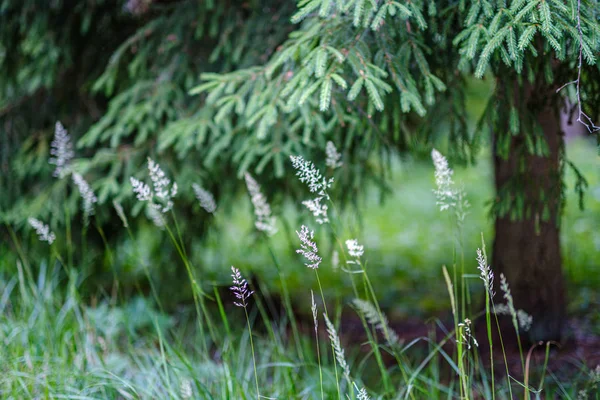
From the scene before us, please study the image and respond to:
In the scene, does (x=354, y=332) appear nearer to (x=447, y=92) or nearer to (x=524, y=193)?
(x=524, y=193)

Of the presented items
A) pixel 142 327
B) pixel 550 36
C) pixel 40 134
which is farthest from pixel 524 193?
pixel 40 134

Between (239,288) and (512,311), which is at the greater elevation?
(239,288)

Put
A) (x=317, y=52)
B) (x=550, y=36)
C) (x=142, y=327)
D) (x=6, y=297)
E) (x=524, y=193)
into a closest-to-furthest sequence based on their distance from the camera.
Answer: (x=550, y=36), (x=317, y=52), (x=524, y=193), (x=6, y=297), (x=142, y=327)

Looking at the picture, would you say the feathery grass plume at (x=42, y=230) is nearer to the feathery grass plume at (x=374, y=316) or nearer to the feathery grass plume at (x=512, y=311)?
the feathery grass plume at (x=374, y=316)

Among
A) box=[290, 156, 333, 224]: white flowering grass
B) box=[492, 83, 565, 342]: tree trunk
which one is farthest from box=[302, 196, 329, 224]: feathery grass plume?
box=[492, 83, 565, 342]: tree trunk

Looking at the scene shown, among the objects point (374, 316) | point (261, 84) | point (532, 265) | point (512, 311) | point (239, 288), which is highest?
point (261, 84)

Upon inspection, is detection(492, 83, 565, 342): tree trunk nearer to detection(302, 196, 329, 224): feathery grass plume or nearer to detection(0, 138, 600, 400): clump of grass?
detection(0, 138, 600, 400): clump of grass

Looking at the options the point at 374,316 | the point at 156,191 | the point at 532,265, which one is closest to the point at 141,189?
the point at 156,191

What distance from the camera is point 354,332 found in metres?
4.25

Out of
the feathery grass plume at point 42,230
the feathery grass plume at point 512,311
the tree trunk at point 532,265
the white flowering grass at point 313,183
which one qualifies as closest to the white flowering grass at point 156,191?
the feathery grass plume at point 42,230

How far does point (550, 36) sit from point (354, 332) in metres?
2.86

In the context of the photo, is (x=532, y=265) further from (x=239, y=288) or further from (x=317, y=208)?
(x=239, y=288)

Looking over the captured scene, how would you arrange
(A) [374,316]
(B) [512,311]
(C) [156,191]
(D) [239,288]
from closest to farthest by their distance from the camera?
(D) [239,288], (B) [512,311], (A) [374,316], (C) [156,191]

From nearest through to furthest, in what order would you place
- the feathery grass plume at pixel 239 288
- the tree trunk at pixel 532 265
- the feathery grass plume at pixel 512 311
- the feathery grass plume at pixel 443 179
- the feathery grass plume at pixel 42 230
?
the feathery grass plume at pixel 239 288
the feathery grass plume at pixel 512 311
the feathery grass plume at pixel 443 179
the feathery grass plume at pixel 42 230
the tree trunk at pixel 532 265
